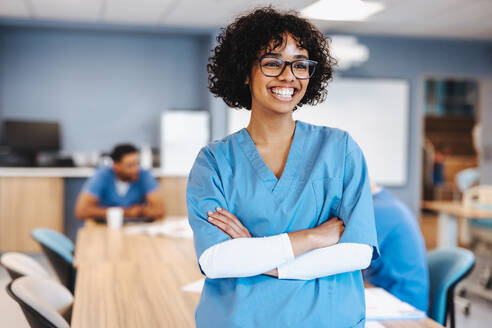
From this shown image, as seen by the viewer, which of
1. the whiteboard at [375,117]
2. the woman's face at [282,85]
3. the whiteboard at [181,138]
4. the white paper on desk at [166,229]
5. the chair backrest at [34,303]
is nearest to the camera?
the woman's face at [282,85]

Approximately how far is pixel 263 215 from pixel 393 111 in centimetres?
577

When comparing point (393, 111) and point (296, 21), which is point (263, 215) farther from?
point (393, 111)

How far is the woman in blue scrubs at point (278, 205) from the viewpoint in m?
1.29

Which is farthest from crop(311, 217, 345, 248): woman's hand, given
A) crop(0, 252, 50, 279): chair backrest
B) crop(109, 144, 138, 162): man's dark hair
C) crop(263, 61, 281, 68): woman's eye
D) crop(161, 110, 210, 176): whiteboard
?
crop(161, 110, 210, 176): whiteboard

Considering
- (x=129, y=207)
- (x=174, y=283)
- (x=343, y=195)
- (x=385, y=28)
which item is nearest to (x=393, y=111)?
(x=385, y=28)

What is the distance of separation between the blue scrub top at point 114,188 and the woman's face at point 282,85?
2.70 meters

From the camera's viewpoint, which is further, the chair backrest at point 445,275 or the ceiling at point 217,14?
the ceiling at point 217,14

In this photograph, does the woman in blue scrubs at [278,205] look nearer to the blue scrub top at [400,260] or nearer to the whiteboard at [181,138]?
the blue scrub top at [400,260]

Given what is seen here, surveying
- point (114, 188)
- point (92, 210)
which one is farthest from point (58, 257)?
point (114, 188)

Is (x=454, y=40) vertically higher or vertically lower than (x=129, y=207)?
higher

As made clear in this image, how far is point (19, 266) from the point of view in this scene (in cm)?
230

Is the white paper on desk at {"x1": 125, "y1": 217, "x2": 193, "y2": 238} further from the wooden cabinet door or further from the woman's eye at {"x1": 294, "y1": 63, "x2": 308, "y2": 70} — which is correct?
the wooden cabinet door

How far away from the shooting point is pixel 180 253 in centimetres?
275

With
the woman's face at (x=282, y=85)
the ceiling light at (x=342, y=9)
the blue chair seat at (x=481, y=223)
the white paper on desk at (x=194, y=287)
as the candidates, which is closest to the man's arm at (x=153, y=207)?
the white paper on desk at (x=194, y=287)
